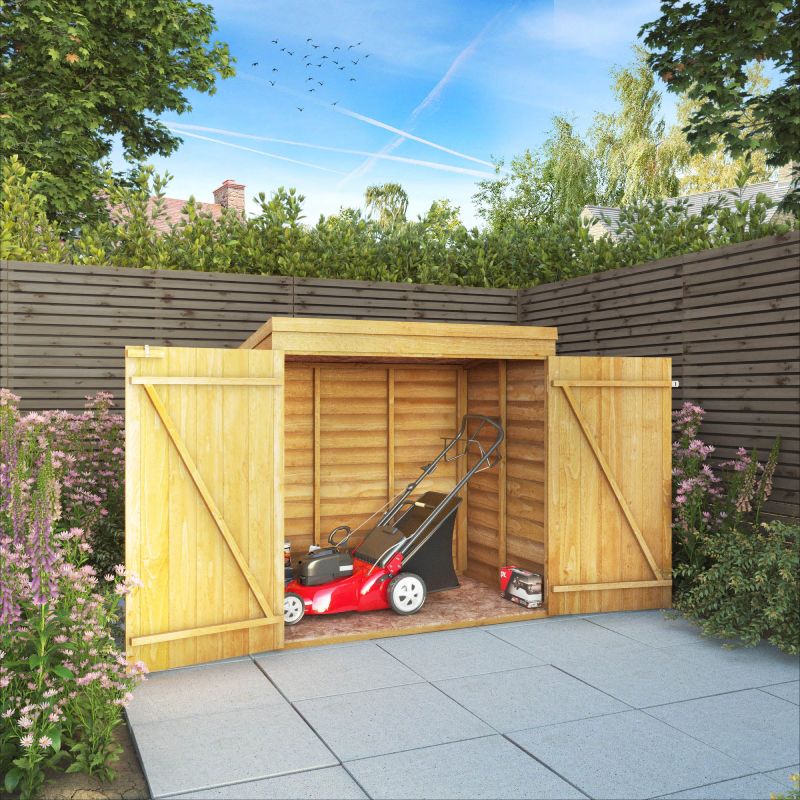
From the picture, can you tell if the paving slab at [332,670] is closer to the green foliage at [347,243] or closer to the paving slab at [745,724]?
the paving slab at [745,724]

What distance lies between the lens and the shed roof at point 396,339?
470 centimetres

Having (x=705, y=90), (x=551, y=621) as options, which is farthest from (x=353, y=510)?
(x=705, y=90)

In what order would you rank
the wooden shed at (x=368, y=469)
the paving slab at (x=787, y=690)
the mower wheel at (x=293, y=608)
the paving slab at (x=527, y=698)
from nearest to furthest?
the paving slab at (x=527, y=698), the paving slab at (x=787, y=690), the wooden shed at (x=368, y=469), the mower wheel at (x=293, y=608)

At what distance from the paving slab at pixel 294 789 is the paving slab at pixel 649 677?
1639 mm

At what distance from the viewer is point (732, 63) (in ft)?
27.7

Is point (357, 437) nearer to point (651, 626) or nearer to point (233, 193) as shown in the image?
point (651, 626)

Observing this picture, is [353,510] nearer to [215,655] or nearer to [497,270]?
[215,655]

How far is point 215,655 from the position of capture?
4.47m

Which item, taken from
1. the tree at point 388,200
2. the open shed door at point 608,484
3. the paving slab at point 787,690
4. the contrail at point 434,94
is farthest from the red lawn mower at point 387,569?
the contrail at point 434,94

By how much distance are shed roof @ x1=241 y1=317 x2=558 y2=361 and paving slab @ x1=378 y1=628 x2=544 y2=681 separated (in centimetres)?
190

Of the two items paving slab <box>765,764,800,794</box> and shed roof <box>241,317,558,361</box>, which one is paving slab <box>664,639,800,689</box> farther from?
shed roof <box>241,317,558,361</box>

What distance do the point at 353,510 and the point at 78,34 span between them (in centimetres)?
838

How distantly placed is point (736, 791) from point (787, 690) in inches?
53.0

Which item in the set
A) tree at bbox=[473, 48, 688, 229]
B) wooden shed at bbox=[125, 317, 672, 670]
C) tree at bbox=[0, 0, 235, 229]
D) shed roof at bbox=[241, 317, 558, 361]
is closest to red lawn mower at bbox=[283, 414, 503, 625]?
wooden shed at bbox=[125, 317, 672, 670]
